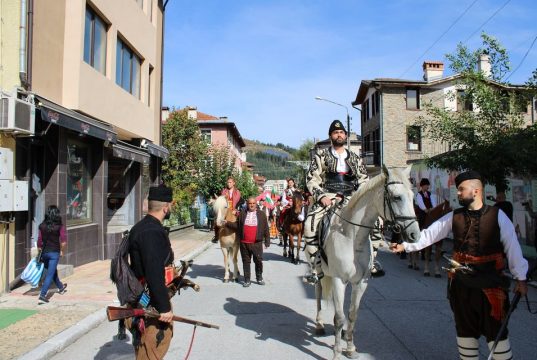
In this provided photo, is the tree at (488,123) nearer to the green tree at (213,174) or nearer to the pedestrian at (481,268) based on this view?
the pedestrian at (481,268)

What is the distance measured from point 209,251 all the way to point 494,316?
13.8m

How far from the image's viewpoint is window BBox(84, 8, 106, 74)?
1245 centimetres

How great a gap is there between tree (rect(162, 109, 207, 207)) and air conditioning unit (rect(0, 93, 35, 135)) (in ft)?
62.4

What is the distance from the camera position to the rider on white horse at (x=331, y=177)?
20.3 ft

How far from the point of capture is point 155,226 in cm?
372

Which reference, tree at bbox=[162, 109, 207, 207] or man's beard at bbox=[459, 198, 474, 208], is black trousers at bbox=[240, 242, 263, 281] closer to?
man's beard at bbox=[459, 198, 474, 208]

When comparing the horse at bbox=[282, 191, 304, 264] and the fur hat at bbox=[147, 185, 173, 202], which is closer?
the fur hat at bbox=[147, 185, 173, 202]

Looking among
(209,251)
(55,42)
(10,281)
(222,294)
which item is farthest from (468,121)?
(10,281)

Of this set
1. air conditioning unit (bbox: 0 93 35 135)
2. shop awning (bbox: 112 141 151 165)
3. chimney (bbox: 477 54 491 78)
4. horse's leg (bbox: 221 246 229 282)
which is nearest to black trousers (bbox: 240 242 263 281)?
horse's leg (bbox: 221 246 229 282)

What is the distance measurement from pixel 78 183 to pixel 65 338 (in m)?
7.73

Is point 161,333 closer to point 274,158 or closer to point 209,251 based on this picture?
point 209,251

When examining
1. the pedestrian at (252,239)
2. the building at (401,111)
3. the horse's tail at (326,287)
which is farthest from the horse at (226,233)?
Answer: the building at (401,111)

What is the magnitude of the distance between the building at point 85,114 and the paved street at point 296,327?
405cm

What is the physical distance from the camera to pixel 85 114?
39.5 ft
